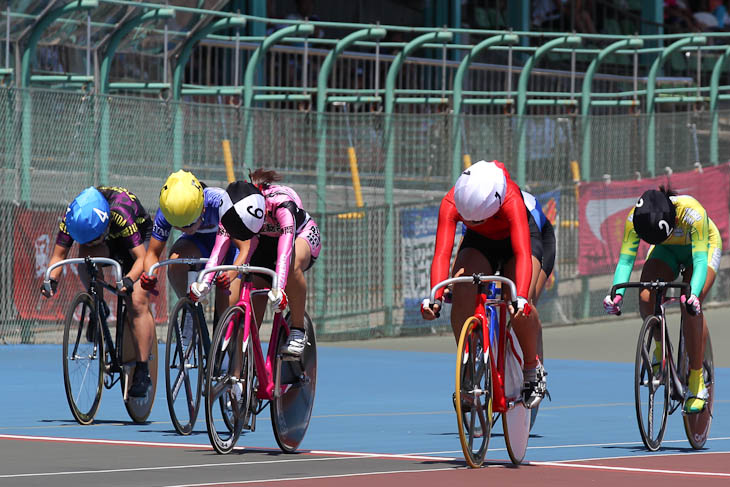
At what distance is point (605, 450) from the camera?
30.1 feet

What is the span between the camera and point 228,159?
1694cm

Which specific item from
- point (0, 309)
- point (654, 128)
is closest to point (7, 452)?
point (0, 309)

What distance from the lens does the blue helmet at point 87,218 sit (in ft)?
33.0

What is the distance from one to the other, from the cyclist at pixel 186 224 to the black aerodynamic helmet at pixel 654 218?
7.68ft

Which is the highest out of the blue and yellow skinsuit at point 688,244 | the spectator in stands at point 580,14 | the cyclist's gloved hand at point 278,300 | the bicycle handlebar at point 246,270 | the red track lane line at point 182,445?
the spectator in stands at point 580,14

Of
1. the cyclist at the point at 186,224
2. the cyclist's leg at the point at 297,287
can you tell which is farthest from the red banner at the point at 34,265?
the cyclist's leg at the point at 297,287

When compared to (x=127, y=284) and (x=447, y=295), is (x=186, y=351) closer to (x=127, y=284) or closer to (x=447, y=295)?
(x=127, y=284)

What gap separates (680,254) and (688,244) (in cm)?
13

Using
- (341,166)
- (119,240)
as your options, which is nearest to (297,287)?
(119,240)

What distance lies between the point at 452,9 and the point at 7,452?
23.1 m

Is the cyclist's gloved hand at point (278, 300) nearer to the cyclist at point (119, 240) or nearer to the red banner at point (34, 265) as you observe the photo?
the cyclist at point (119, 240)

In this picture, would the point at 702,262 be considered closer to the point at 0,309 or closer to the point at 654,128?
the point at 0,309

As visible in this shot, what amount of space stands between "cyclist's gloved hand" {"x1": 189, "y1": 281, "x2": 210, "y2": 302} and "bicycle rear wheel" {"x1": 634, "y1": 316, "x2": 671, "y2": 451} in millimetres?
2387

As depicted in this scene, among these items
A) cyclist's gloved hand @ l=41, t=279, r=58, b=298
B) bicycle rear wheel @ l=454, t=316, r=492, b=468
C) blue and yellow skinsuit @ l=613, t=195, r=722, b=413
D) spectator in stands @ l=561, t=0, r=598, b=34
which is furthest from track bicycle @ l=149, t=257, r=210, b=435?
spectator in stands @ l=561, t=0, r=598, b=34
